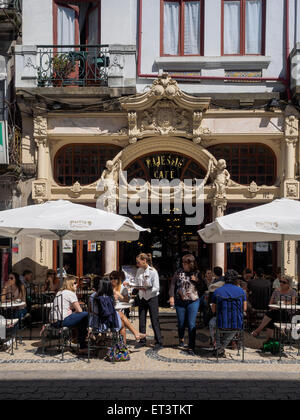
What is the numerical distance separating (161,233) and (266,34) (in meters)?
6.25

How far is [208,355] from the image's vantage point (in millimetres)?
9047

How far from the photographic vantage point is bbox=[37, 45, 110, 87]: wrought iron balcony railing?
1463cm

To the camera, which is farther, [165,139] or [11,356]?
[165,139]

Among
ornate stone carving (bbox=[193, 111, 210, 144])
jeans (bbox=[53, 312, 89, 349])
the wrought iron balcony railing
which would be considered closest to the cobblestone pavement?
jeans (bbox=[53, 312, 89, 349])

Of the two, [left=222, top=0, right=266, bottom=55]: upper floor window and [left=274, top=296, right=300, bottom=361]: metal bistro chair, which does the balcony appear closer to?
[left=222, top=0, right=266, bottom=55]: upper floor window

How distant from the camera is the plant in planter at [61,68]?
14.7 m

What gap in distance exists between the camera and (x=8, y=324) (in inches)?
360

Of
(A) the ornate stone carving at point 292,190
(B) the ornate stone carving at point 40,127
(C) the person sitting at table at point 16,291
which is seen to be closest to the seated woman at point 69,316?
(C) the person sitting at table at point 16,291

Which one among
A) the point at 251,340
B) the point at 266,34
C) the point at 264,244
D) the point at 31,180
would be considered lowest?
the point at 251,340

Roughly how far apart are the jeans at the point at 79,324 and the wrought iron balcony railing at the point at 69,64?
300 inches

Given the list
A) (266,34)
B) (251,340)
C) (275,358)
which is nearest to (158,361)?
(275,358)

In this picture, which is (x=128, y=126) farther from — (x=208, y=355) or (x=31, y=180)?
(x=208, y=355)

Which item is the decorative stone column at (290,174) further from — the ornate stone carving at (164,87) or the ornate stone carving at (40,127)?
the ornate stone carving at (40,127)
